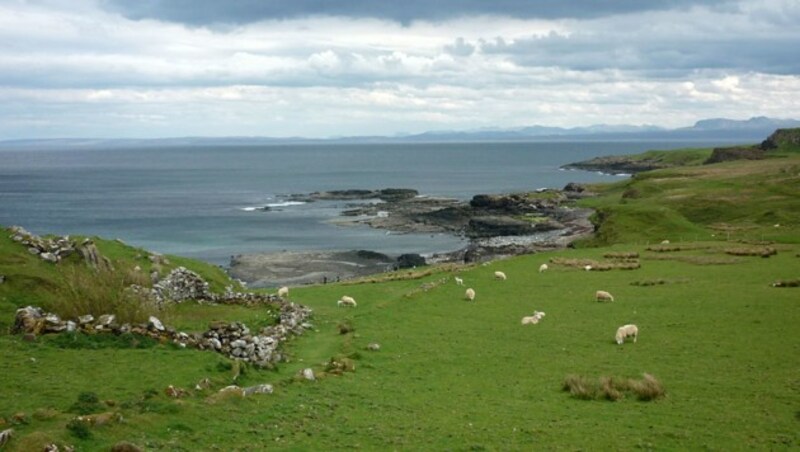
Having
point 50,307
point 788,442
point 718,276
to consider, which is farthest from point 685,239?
point 50,307

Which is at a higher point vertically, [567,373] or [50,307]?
[50,307]

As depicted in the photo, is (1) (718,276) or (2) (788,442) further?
(1) (718,276)

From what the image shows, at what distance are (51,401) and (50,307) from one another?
10224 millimetres

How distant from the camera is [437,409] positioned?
2000 centimetres

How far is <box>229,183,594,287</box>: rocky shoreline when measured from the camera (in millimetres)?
81188

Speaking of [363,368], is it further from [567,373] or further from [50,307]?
[50,307]

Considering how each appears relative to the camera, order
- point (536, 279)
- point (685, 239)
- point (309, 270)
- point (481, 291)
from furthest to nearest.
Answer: point (309, 270) → point (685, 239) → point (536, 279) → point (481, 291)

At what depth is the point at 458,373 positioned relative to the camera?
24.3m

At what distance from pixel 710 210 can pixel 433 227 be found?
48616 millimetres

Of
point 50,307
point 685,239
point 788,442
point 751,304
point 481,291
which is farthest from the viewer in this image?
point 685,239

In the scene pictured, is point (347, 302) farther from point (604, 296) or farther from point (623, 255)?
point (623, 255)

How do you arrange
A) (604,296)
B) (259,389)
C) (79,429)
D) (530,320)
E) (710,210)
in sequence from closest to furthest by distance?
(79,429)
(259,389)
(530,320)
(604,296)
(710,210)

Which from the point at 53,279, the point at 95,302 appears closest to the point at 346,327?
the point at 95,302

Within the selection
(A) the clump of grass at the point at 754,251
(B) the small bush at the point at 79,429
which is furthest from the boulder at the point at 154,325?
(A) the clump of grass at the point at 754,251
